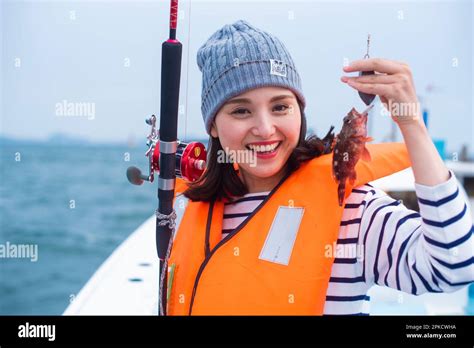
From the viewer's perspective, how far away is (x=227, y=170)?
5.12 feet

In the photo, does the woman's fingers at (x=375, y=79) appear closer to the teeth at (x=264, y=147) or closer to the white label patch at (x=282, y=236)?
the teeth at (x=264, y=147)

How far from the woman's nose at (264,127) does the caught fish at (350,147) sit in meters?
0.17

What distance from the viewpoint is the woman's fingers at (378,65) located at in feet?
3.60

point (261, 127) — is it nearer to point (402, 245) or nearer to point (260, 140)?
point (260, 140)

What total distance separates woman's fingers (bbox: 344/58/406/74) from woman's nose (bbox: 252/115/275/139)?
280 millimetres

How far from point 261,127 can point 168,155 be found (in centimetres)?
29

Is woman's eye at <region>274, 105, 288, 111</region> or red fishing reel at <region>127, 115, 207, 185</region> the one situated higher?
woman's eye at <region>274, 105, 288, 111</region>

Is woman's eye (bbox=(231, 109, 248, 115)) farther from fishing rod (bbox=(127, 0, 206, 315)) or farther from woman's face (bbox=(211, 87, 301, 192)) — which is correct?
fishing rod (bbox=(127, 0, 206, 315))

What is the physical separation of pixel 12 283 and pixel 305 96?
7.76 metres

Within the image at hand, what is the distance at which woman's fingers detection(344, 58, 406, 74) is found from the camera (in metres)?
1.10

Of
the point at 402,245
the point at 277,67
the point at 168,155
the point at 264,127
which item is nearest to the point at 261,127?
the point at 264,127

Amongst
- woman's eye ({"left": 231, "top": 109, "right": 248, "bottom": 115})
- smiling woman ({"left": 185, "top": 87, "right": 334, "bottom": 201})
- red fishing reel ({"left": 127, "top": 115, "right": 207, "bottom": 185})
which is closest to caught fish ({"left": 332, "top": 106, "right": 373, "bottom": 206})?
smiling woman ({"left": 185, "top": 87, "right": 334, "bottom": 201})

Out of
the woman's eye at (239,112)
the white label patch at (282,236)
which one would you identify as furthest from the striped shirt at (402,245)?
the woman's eye at (239,112)
